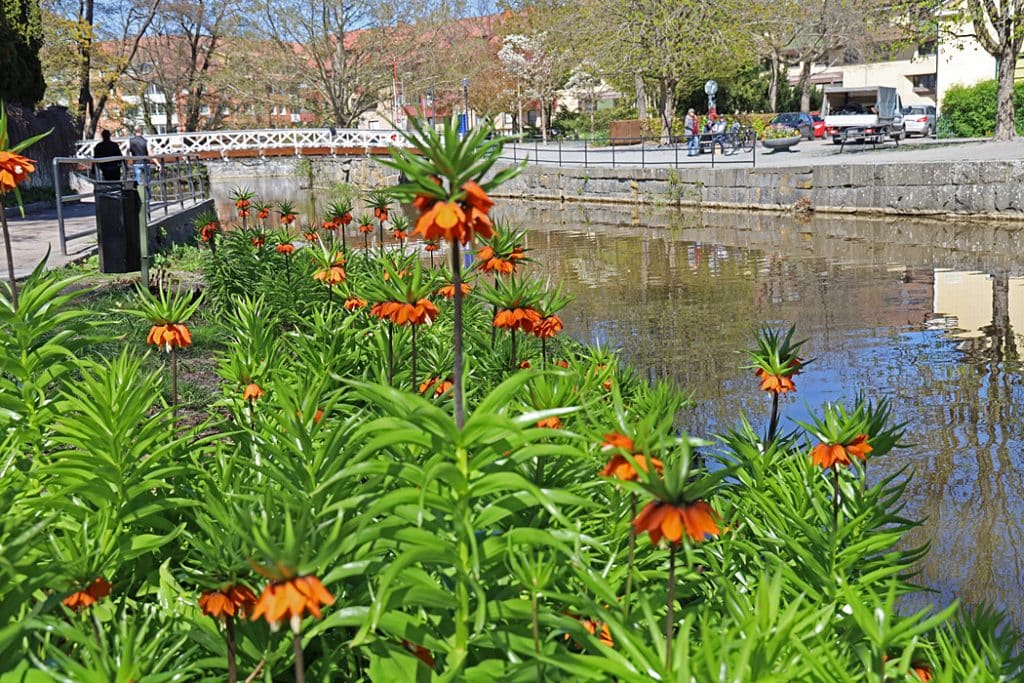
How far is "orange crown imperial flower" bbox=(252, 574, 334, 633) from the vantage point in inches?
60.6

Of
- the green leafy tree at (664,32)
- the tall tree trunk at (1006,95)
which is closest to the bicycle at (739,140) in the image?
the green leafy tree at (664,32)

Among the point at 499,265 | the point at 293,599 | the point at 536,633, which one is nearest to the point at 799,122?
the point at 499,265

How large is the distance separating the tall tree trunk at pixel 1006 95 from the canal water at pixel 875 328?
596cm

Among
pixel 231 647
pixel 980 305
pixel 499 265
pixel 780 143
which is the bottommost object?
pixel 980 305

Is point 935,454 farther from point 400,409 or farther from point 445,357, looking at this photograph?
point 400,409

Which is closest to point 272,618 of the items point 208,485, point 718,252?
point 208,485

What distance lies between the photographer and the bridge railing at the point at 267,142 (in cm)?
4450

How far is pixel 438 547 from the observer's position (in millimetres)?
1916

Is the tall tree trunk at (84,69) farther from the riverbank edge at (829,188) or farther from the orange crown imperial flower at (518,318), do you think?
the orange crown imperial flower at (518,318)

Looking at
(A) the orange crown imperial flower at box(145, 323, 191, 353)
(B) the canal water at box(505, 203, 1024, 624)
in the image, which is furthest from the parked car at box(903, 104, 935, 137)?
(A) the orange crown imperial flower at box(145, 323, 191, 353)

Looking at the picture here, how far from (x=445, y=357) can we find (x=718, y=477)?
288 centimetres

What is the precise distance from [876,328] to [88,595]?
363 inches

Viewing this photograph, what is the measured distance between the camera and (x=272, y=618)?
1.53 m

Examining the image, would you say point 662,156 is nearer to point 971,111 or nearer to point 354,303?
point 971,111
